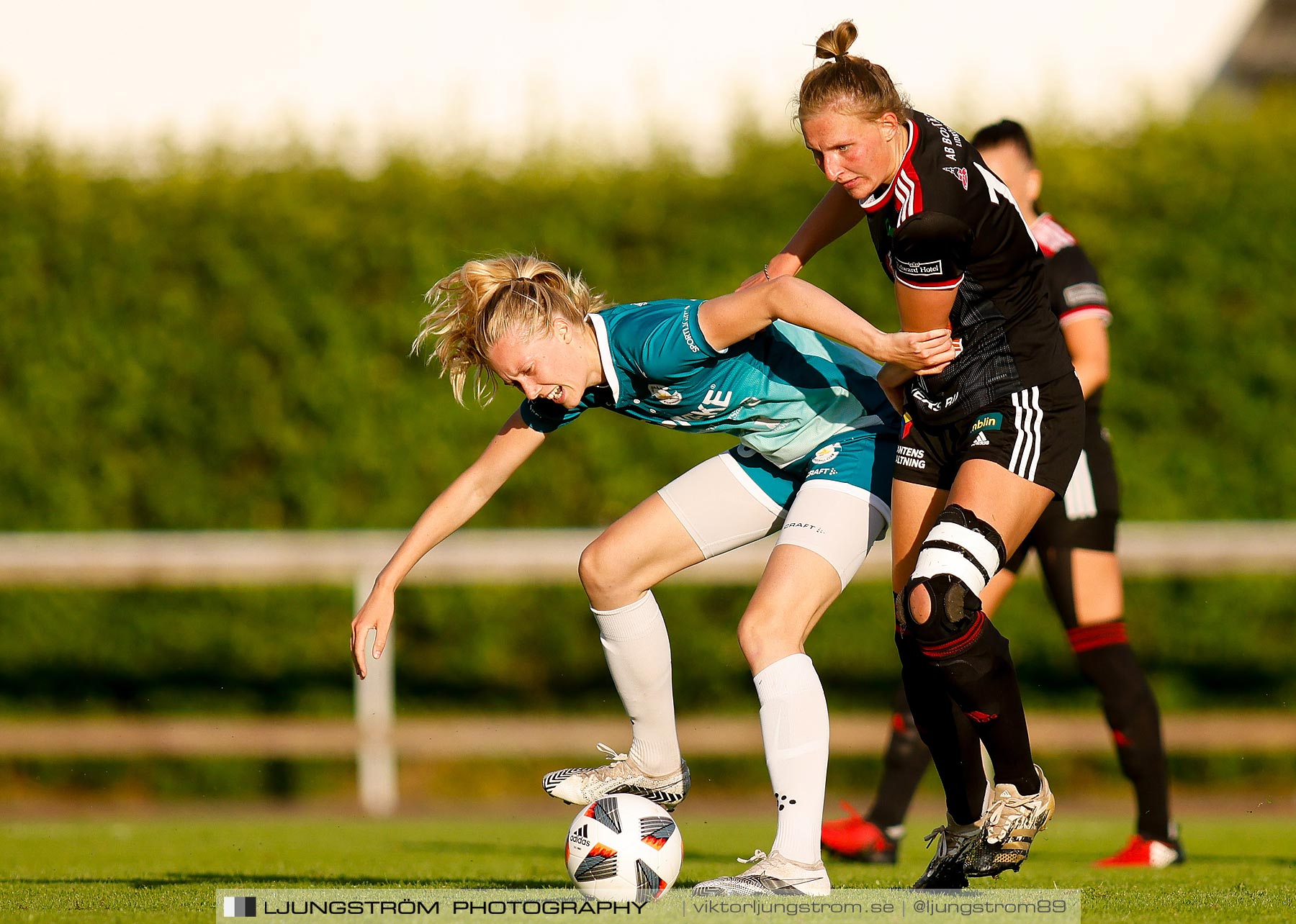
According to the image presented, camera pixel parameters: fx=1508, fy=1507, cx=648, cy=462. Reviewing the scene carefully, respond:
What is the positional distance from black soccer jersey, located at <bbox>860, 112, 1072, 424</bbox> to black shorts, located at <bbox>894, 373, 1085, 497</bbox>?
0.04 meters

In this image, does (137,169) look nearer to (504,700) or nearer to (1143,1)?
(504,700)

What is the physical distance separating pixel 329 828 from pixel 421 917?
4174mm

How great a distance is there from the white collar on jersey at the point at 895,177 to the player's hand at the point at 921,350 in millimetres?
399

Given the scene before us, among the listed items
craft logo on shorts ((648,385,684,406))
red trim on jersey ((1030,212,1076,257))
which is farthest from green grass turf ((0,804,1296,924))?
red trim on jersey ((1030,212,1076,257))

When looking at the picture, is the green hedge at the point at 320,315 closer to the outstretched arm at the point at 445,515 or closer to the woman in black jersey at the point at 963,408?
the outstretched arm at the point at 445,515

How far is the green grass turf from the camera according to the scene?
14.4 feet

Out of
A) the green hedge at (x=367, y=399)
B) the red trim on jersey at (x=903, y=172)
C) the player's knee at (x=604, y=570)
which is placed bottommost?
the player's knee at (x=604, y=570)

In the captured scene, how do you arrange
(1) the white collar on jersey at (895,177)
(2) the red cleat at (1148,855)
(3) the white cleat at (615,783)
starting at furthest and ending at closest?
(2) the red cleat at (1148,855)
(3) the white cleat at (615,783)
(1) the white collar on jersey at (895,177)

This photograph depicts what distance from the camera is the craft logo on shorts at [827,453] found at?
15.8ft

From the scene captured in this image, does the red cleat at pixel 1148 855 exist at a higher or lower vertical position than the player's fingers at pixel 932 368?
lower

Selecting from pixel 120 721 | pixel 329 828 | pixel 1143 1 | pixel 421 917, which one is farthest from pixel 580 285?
pixel 1143 1

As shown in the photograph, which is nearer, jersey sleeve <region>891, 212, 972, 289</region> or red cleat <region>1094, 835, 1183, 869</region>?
jersey sleeve <region>891, 212, 972, 289</region>

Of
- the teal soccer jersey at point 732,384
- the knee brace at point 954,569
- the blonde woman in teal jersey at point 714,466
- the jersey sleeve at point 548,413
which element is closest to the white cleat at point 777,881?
the blonde woman in teal jersey at point 714,466

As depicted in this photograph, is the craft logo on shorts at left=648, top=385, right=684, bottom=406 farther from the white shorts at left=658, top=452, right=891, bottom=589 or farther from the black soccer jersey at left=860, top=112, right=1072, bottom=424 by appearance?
the black soccer jersey at left=860, top=112, right=1072, bottom=424
